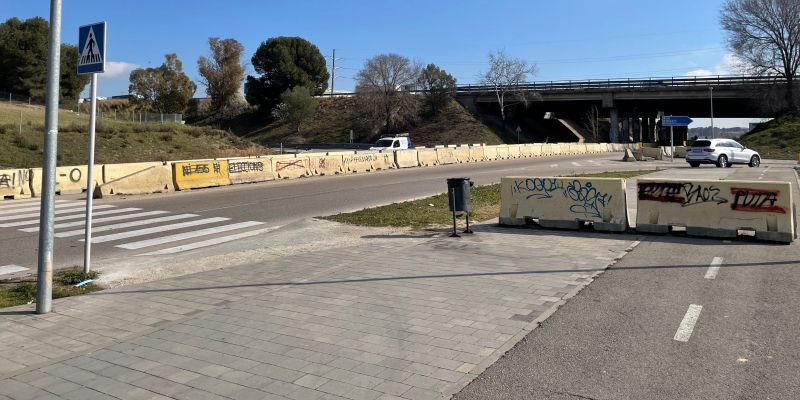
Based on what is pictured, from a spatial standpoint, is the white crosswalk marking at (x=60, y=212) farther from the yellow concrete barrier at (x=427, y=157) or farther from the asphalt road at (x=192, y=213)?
the yellow concrete barrier at (x=427, y=157)

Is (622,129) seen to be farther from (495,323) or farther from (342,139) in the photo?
(495,323)

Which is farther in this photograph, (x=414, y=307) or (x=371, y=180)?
(x=371, y=180)

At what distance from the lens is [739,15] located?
69.8 metres

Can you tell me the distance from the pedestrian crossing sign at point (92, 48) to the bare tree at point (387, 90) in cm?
7506

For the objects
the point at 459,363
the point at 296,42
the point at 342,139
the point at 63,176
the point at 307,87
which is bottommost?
the point at 459,363

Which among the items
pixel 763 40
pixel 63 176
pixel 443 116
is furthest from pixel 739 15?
pixel 63 176

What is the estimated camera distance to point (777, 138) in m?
62.5

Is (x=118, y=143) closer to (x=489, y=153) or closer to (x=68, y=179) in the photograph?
(x=68, y=179)

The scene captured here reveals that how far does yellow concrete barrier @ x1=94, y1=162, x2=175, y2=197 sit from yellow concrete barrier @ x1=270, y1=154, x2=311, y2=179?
560 centimetres

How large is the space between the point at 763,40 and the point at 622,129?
2120 cm

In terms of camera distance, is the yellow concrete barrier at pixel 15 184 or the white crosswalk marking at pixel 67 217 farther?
the yellow concrete barrier at pixel 15 184

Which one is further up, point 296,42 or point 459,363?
point 296,42

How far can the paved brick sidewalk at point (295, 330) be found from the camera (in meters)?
4.46

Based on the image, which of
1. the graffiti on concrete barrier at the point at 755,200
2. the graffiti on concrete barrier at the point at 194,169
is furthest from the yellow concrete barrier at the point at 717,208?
the graffiti on concrete barrier at the point at 194,169
